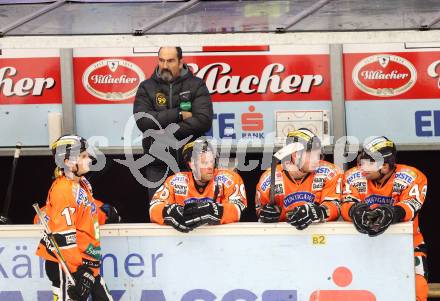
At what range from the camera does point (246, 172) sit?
10.5 meters

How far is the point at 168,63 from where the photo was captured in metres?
8.54

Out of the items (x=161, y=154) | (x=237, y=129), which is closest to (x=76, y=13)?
(x=237, y=129)

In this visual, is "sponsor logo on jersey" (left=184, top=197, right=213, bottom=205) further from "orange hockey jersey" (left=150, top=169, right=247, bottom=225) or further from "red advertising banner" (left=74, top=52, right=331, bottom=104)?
"red advertising banner" (left=74, top=52, right=331, bottom=104)

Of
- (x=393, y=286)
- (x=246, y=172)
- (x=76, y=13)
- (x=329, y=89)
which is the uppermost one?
(x=76, y=13)

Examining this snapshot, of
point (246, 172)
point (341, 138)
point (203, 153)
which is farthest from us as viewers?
point (246, 172)

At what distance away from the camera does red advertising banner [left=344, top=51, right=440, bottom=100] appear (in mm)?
9820

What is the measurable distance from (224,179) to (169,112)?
0.76m

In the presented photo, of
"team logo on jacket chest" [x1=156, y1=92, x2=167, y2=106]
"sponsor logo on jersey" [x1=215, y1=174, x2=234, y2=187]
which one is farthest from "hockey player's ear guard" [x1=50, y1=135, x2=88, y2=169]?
"team logo on jacket chest" [x1=156, y1=92, x2=167, y2=106]

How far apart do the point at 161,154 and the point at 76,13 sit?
2.59m

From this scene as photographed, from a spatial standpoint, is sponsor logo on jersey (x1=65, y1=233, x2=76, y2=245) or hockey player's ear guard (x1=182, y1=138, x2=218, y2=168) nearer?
sponsor logo on jersey (x1=65, y1=233, x2=76, y2=245)

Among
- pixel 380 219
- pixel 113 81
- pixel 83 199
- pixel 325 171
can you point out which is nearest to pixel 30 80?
pixel 113 81

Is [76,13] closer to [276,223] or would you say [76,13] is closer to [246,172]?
[246,172]

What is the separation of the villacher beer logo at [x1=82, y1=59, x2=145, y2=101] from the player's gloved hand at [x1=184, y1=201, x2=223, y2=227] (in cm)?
271

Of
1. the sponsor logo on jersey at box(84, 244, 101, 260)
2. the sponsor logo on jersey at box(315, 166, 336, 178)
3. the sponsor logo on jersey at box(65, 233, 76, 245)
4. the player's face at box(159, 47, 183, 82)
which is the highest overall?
the player's face at box(159, 47, 183, 82)
